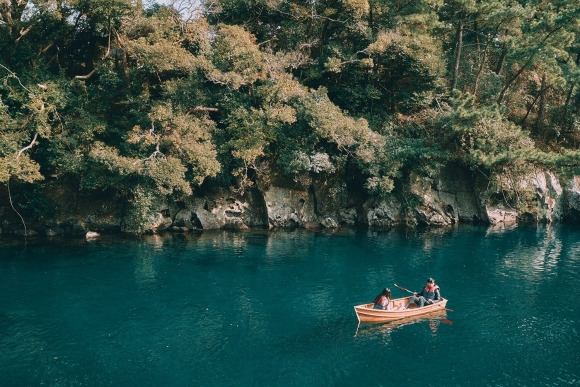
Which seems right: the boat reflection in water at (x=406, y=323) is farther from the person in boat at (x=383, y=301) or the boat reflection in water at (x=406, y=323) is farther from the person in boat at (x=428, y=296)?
the person in boat at (x=383, y=301)

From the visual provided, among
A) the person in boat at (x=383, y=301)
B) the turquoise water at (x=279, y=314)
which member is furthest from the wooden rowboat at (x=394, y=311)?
the turquoise water at (x=279, y=314)

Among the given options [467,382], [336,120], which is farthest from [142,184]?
[467,382]

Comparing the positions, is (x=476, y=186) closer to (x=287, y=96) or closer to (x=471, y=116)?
(x=471, y=116)

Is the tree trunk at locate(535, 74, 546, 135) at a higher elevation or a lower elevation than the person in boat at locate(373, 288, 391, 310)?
higher

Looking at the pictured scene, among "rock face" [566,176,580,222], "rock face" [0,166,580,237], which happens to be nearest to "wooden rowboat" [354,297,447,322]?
"rock face" [0,166,580,237]

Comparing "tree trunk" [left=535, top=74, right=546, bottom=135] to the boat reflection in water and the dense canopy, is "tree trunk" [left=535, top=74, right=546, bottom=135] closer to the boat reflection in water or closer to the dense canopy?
the dense canopy

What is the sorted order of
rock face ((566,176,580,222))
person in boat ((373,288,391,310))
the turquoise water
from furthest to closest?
1. rock face ((566,176,580,222))
2. person in boat ((373,288,391,310))
3. the turquoise water
